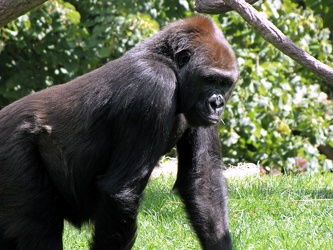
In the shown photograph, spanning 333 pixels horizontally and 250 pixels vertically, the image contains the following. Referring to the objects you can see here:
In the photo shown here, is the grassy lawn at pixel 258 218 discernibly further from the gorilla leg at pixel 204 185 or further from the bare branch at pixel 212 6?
the bare branch at pixel 212 6

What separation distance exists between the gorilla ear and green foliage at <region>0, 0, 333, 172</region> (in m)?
5.26

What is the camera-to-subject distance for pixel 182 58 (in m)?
4.56

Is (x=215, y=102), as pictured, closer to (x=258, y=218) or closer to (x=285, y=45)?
(x=285, y=45)

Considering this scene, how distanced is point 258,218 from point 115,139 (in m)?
Result: 1.55

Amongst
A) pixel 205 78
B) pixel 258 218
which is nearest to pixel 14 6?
pixel 205 78

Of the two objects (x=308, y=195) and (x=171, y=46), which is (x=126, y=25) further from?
(x=171, y=46)

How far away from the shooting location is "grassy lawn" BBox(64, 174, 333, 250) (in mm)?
4922

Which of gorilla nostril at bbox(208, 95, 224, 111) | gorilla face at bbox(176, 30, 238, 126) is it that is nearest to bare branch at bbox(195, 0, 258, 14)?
gorilla face at bbox(176, 30, 238, 126)

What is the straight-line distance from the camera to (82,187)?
446 centimetres

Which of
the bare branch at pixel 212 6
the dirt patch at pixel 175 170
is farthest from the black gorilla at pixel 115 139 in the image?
the dirt patch at pixel 175 170

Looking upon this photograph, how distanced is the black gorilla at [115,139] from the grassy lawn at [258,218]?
415 millimetres

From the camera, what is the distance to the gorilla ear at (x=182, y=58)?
454cm

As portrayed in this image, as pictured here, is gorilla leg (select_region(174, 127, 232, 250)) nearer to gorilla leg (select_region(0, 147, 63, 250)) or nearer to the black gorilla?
the black gorilla

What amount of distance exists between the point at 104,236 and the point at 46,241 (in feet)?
1.09
